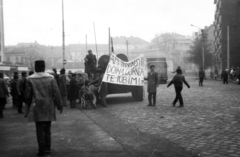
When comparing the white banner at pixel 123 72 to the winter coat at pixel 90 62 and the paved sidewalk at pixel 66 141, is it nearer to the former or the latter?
the winter coat at pixel 90 62

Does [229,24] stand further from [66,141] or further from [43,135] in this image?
[43,135]

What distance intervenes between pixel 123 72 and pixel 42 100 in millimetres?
8729

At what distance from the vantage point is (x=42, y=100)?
18.5 ft

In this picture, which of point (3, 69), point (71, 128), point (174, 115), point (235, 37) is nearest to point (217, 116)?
point (174, 115)

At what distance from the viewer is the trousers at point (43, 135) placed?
545cm

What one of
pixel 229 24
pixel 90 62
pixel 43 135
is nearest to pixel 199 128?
pixel 43 135

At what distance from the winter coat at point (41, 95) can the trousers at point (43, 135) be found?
137 millimetres

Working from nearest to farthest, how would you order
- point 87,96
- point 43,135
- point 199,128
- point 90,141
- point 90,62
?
point 43,135 → point 90,141 → point 199,128 → point 87,96 → point 90,62

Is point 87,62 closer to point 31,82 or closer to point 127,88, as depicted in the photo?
point 127,88

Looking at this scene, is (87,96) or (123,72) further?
(123,72)

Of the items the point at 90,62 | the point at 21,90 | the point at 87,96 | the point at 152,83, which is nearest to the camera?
the point at 21,90

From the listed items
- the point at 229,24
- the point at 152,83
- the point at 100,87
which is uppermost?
the point at 229,24

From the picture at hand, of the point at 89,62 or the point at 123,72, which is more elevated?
the point at 89,62

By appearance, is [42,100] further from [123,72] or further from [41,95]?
[123,72]
